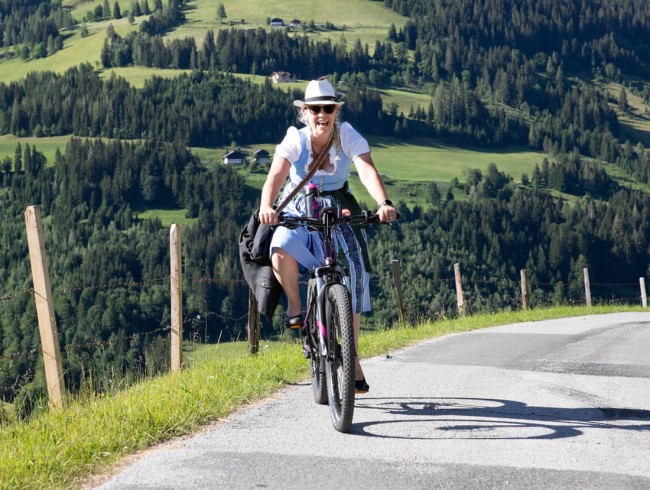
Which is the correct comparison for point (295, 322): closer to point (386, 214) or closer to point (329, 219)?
point (329, 219)

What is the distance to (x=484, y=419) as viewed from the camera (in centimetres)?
656

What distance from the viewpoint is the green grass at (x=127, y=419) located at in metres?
5.11

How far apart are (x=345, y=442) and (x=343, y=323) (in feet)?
2.29

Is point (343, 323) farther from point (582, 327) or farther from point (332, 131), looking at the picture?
point (582, 327)

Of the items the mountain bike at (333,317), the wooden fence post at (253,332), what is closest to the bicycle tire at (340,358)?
the mountain bike at (333,317)

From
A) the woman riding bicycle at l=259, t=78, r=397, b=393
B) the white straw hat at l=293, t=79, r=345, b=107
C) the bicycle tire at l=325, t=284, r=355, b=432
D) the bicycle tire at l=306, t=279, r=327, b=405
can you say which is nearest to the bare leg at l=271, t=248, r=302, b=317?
the woman riding bicycle at l=259, t=78, r=397, b=393

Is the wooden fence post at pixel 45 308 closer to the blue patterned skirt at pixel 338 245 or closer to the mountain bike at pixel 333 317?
the blue patterned skirt at pixel 338 245

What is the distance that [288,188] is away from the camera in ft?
22.3

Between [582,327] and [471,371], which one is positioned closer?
[471,371]

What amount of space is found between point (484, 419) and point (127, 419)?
7.55 feet

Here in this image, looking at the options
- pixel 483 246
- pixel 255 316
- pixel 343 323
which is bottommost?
pixel 483 246

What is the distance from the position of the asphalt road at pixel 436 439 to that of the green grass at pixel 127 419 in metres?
0.20

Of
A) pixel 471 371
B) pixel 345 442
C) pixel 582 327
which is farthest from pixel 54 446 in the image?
pixel 582 327

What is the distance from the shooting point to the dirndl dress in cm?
661
